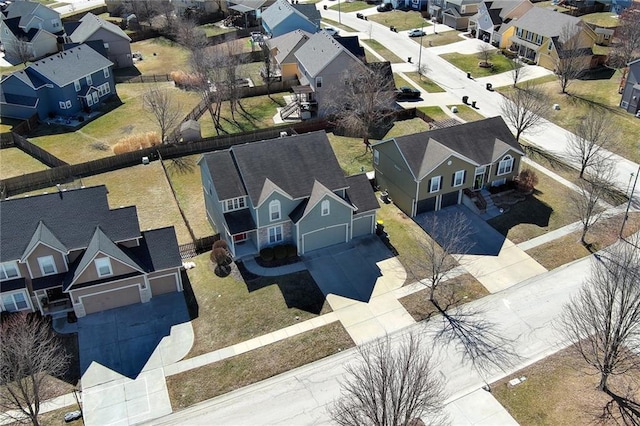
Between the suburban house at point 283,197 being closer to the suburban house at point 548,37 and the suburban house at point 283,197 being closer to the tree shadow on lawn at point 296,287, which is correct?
the tree shadow on lawn at point 296,287

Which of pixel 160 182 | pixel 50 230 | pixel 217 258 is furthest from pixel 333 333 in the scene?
pixel 160 182

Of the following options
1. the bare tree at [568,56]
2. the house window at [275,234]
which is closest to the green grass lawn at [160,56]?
the house window at [275,234]

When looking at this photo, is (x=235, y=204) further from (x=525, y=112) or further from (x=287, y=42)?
(x=287, y=42)

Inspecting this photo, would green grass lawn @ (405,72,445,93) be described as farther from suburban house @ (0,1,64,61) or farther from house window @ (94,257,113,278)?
suburban house @ (0,1,64,61)

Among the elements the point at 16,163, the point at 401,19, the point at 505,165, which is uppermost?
the point at 505,165

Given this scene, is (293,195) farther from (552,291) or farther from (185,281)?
(552,291)

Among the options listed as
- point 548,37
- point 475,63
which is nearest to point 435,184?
point 475,63
